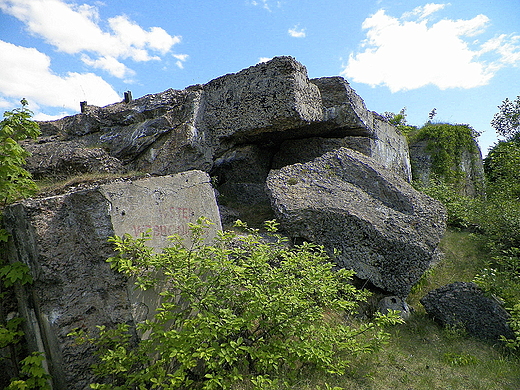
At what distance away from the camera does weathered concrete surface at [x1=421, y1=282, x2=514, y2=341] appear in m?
4.49

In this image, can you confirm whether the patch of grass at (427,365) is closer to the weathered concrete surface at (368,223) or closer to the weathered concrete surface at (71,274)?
the weathered concrete surface at (368,223)

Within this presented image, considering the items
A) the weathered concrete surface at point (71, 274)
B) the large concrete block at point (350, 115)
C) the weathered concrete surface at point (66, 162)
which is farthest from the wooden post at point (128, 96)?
the weathered concrete surface at point (71, 274)

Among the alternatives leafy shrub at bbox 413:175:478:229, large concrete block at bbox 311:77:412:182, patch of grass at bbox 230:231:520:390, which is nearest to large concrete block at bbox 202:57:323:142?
large concrete block at bbox 311:77:412:182

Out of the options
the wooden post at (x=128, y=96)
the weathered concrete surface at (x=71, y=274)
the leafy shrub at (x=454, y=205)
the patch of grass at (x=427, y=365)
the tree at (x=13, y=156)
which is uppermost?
the wooden post at (x=128, y=96)

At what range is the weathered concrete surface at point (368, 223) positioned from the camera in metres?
4.83

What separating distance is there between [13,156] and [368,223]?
4.31 metres

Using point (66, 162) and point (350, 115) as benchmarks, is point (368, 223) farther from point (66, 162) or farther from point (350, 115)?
point (66, 162)

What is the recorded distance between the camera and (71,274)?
3350mm

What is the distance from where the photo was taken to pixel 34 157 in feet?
21.0

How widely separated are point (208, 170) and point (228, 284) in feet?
12.5

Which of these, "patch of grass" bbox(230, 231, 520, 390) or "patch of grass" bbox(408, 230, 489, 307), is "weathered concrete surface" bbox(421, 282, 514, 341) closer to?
"patch of grass" bbox(230, 231, 520, 390)

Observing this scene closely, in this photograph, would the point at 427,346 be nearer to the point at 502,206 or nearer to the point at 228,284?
the point at 228,284

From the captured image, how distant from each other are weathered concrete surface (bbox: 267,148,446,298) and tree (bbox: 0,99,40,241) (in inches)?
123

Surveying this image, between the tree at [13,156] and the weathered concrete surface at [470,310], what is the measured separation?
17.4 ft
